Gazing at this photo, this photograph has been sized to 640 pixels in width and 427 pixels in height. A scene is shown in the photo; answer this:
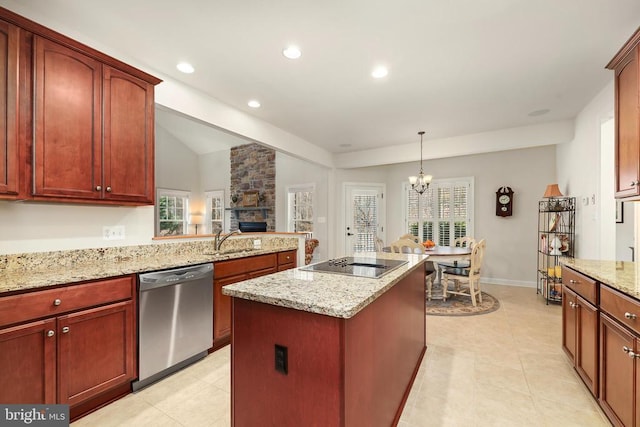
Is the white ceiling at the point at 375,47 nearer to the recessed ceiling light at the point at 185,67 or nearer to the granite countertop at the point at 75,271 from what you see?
the recessed ceiling light at the point at 185,67

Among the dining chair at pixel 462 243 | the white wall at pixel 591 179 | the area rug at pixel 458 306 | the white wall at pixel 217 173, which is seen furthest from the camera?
the white wall at pixel 217 173

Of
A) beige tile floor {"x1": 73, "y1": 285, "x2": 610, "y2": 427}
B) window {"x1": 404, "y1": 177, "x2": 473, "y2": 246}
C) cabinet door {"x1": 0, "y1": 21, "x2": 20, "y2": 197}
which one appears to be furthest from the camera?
window {"x1": 404, "y1": 177, "x2": 473, "y2": 246}

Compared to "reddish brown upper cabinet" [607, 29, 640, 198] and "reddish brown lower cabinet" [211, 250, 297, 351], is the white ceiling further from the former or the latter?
"reddish brown lower cabinet" [211, 250, 297, 351]

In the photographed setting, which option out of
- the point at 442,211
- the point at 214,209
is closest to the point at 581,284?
the point at 442,211

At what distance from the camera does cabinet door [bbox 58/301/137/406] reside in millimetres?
1693

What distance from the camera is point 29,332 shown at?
61.1 inches

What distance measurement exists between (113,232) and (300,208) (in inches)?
177

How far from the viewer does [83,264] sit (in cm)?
219

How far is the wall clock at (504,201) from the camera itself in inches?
209

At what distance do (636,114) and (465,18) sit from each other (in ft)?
4.16

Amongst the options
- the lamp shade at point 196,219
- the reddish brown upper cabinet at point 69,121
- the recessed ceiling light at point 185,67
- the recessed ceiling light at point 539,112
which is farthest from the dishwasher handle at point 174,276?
the lamp shade at point 196,219

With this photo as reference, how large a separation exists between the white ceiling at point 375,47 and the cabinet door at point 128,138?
14.4 inches

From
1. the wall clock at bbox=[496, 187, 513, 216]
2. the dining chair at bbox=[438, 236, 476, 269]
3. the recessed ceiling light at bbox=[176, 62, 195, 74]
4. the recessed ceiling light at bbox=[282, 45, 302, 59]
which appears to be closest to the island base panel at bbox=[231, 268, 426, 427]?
the recessed ceiling light at bbox=[282, 45, 302, 59]

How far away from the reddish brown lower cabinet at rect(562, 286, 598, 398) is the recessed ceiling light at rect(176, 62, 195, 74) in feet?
11.7
